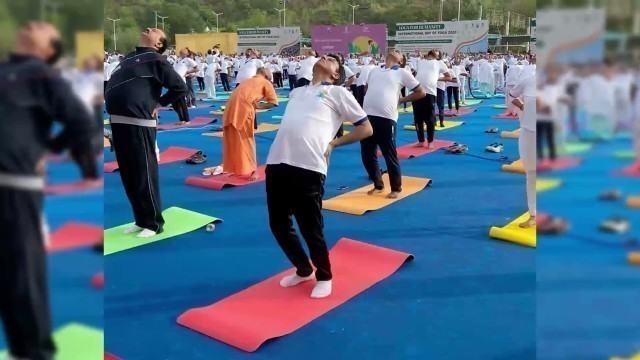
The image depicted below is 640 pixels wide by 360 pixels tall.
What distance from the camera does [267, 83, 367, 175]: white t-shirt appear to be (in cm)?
Result: 342

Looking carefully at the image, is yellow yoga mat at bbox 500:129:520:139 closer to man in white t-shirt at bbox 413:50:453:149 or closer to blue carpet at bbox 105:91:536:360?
man in white t-shirt at bbox 413:50:453:149

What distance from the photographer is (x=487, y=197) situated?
6.10 m

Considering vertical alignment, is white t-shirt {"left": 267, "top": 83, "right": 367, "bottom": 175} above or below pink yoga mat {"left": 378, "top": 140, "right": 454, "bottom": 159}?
A: above

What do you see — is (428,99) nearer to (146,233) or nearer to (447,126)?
(447,126)

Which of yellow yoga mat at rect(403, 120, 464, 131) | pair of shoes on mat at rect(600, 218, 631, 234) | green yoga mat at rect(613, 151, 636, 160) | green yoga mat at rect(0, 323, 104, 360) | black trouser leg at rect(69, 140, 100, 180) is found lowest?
yellow yoga mat at rect(403, 120, 464, 131)

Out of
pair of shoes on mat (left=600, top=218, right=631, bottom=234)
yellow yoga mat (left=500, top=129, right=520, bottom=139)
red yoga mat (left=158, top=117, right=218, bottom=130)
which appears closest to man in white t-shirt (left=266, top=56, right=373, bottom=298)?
pair of shoes on mat (left=600, top=218, right=631, bottom=234)

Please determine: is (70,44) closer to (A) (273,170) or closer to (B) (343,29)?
(A) (273,170)

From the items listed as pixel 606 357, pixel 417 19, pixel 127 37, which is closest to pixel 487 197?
pixel 127 37

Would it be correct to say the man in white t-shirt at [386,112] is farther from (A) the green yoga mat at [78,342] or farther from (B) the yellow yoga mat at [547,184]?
(A) the green yoga mat at [78,342]

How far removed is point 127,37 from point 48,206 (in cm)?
170

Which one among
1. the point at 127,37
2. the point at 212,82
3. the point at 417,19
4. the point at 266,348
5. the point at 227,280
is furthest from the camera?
the point at 417,19

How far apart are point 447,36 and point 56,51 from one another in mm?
27056

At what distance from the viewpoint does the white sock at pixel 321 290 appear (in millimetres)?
3564

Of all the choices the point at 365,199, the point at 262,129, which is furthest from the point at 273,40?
the point at 365,199
